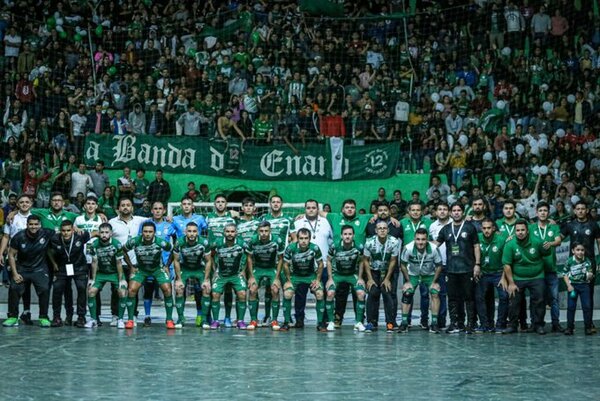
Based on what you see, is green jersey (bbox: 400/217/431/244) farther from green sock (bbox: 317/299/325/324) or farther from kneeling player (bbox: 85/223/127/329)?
kneeling player (bbox: 85/223/127/329)

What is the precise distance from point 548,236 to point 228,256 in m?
4.57

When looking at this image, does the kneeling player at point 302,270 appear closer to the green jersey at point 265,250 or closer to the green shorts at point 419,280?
the green jersey at point 265,250

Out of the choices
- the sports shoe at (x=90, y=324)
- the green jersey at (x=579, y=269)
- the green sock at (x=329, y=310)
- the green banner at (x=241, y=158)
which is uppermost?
the green banner at (x=241, y=158)

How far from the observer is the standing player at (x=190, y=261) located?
15.8 metres

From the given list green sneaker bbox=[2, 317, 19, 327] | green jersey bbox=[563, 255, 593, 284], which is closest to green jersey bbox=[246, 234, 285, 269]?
green sneaker bbox=[2, 317, 19, 327]

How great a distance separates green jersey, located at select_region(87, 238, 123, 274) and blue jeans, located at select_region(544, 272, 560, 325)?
20.2ft

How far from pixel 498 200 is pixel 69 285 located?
31.0 feet

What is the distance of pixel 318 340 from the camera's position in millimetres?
14297

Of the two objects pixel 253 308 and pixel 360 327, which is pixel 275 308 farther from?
pixel 360 327

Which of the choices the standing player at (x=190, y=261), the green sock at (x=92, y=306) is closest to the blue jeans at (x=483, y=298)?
the standing player at (x=190, y=261)

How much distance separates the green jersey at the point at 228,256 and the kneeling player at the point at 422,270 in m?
2.37

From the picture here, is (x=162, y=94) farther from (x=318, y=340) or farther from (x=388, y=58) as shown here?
(x=318, y=340)

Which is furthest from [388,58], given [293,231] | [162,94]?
[293,231]

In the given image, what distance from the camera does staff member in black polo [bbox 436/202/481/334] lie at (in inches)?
613
